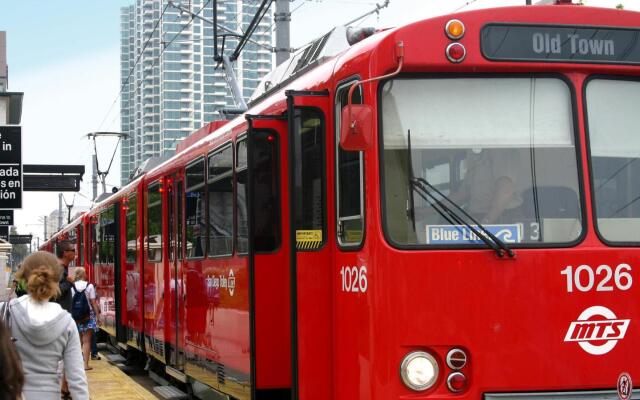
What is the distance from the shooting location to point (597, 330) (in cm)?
612

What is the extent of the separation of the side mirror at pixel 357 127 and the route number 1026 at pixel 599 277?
1370 mm

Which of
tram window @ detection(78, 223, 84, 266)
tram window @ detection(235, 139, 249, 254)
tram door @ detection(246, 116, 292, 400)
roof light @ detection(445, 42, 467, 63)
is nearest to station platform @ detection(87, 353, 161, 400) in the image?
tram window @ detection(235, 139, 249, 254)

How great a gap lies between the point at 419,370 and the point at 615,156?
5.69ft

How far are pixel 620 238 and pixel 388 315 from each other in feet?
4.75

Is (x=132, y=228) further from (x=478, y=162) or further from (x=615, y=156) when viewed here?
(x=615, y=156)

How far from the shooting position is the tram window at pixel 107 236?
19.2 meters

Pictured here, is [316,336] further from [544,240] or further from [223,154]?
[223,154]

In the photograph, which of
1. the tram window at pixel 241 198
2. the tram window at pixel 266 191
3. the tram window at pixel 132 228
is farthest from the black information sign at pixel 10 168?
the tram window at pixel 266 191

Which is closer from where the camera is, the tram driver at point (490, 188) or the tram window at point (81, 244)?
the tram driver at point (490, 188)

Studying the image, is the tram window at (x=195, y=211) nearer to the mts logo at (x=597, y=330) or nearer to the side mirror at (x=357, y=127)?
the side mirror at (x=357, y=127)

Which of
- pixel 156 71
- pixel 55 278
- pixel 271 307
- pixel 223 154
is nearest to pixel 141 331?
pixel 223 154

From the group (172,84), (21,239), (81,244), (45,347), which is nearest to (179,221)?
(45,347)

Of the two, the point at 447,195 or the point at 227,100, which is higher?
the point at 227,100

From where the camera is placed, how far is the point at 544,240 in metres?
6.11
